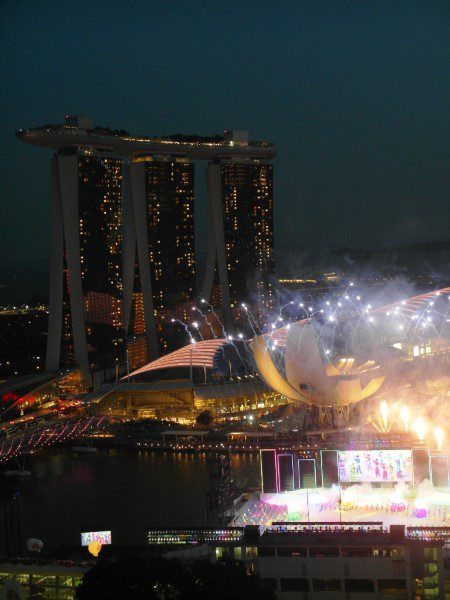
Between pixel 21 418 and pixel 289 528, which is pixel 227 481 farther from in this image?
pixel 21 418

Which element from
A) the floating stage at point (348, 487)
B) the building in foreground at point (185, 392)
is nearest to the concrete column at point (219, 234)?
the building in foreground at point (185, 392)

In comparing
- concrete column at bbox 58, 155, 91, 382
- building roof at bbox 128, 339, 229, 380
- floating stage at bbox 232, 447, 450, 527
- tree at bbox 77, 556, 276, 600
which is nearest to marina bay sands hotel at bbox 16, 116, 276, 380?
concrete column at bbox 58, 155, 91, 382

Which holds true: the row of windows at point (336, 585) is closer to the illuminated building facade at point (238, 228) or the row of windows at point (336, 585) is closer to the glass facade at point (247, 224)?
the illuminated building facade at point (238, 228)

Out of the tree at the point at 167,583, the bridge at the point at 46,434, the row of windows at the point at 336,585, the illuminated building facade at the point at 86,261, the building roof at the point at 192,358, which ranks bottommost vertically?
the row of windows at the point at 336,585

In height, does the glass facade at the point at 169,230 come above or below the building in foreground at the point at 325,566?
above

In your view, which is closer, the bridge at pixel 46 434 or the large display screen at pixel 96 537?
the large display screen at pixel 96 537

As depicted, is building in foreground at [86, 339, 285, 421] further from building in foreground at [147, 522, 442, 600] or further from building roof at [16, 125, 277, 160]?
building in foreground at [147, 522, 442, 600]

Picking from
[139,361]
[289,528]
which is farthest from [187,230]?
[289,528]
